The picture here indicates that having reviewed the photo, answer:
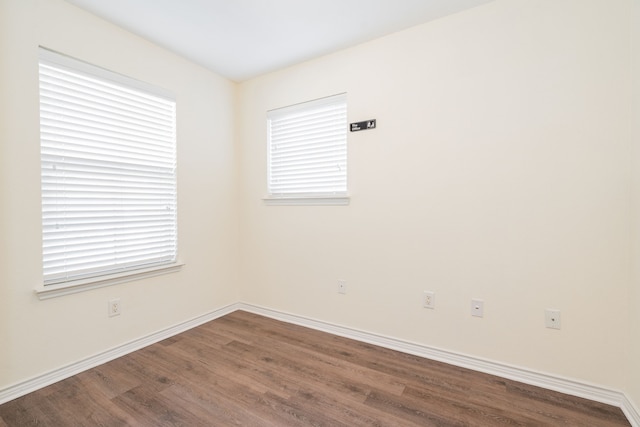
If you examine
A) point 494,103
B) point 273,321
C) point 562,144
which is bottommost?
point 273,321

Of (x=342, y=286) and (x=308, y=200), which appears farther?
(x=308, y=200)

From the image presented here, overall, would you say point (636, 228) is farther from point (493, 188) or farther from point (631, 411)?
point (631, 411)

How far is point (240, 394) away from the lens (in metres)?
1.81

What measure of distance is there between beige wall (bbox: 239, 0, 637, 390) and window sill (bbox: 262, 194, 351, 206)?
8 cm

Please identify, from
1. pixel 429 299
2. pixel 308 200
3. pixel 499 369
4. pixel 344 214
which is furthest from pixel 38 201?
pixel 499 369

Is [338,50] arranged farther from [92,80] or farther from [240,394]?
[240,394]

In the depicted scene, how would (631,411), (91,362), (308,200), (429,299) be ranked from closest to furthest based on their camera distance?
(631,411), (91,362), (429,299), (308,200)

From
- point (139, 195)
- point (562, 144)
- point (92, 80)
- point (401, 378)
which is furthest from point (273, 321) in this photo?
point (562, 144)

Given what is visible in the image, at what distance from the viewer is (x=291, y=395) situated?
1800 mm

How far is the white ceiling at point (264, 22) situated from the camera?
199 cm

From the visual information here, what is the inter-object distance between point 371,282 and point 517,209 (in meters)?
1.21

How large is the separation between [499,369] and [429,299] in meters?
0.62

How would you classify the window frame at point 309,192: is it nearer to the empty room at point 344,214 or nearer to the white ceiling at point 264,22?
the empty room at point 344,214

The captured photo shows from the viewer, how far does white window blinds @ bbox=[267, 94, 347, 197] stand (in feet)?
8.65
